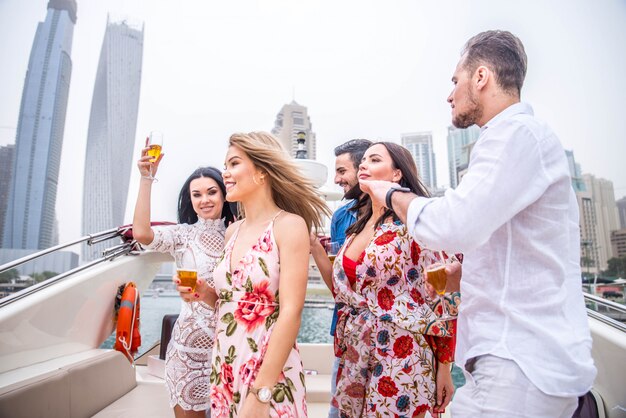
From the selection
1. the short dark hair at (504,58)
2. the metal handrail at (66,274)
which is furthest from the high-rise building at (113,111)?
the short dark hair at (504,58)

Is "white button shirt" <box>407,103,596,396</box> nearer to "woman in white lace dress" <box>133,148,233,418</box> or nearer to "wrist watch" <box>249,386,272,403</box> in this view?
"wrist watch" <box>249,386,272,403</box>

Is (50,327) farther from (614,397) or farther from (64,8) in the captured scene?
(64,8)

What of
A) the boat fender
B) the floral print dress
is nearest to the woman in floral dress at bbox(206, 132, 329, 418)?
the floral print dress

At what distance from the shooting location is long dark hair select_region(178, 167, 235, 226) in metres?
2.16

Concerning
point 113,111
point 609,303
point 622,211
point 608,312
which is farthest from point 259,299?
point 622,211

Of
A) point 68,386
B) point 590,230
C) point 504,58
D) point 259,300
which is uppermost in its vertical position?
point 590,230

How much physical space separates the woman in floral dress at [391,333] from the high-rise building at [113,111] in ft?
192

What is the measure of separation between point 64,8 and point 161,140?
68564mm

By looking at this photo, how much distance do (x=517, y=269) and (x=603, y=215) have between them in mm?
73836

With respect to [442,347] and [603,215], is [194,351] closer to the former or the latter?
[442,347]

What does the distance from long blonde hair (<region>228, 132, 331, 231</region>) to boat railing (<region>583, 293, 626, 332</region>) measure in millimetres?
1540

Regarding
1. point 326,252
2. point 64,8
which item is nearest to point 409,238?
point 326,252

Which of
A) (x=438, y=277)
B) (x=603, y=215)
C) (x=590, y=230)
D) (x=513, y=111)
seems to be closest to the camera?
(x=513, y=111)

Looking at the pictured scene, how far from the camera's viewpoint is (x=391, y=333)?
147 centimetres
